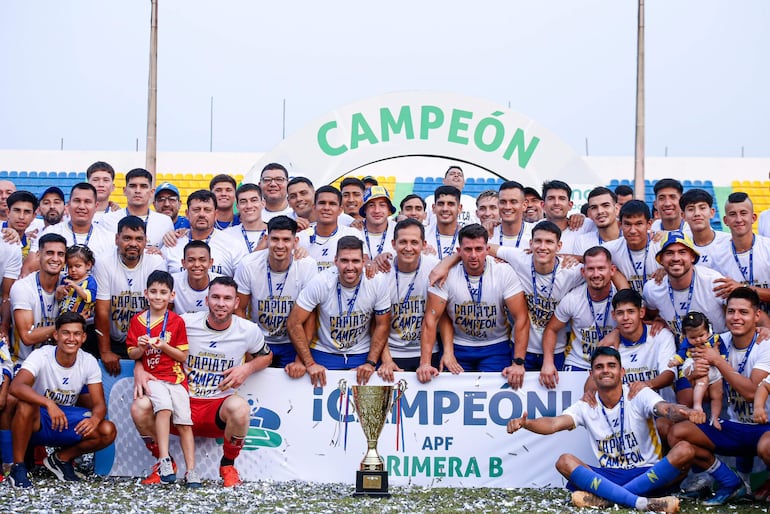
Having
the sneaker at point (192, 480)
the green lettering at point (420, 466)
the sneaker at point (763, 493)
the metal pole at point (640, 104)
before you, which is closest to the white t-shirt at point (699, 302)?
the sneaker at point (763, 493)

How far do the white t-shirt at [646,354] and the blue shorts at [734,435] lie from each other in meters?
0.64

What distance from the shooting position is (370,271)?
808cm

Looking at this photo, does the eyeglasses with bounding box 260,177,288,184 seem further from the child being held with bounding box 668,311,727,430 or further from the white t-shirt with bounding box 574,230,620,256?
the child being held with bounding box 668,311,727,430

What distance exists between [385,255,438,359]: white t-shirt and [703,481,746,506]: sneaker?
8.77 feet

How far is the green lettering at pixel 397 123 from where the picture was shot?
15562 mm

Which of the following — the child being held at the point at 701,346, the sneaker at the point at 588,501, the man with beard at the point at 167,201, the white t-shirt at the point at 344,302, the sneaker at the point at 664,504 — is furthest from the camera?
the man with beard at the point at 167,201

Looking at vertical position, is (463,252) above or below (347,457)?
above

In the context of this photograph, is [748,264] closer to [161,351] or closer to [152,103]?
[161,351]

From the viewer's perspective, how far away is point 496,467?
779 cm

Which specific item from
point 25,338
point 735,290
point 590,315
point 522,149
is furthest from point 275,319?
point 522,149

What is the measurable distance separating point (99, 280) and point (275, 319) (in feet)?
5.23

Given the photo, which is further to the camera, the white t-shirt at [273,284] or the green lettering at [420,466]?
the white t-shirt at [273,284]

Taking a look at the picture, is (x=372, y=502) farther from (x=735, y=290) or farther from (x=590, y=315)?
(x=735, y=290)

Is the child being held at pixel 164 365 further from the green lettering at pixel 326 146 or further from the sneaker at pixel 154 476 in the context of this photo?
the green lettering at pixel 326 146
